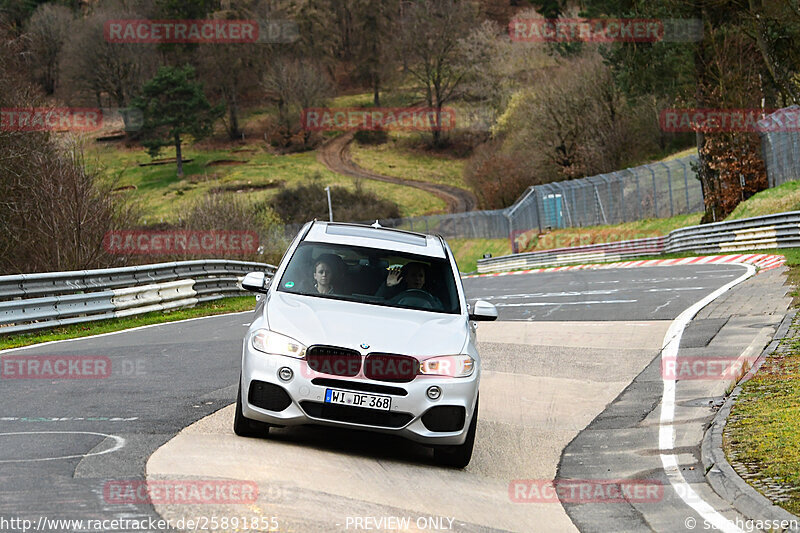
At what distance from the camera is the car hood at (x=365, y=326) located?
7836 millimetres

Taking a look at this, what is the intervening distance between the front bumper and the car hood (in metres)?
0.24

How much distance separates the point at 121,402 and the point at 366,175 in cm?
10301

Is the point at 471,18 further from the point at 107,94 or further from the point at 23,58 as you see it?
the point at 23,58

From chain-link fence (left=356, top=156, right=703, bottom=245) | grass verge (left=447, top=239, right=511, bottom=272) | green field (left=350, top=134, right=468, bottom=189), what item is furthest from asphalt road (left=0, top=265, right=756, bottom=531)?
green field (left=350, top=134, right=468, bottom=189)

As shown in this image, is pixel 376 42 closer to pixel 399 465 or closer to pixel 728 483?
pixel 399 465

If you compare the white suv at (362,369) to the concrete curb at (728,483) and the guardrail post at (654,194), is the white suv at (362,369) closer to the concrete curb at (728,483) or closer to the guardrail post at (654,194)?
the concrete curb at (728,483)

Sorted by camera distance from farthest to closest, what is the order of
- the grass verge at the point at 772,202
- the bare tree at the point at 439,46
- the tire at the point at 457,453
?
the bare tree at the point at 439,46 → the grass verge at the point at 772,202 → the tire at the point at 457,453

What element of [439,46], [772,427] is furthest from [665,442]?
[439,46]

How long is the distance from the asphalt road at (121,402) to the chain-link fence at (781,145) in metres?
18.0

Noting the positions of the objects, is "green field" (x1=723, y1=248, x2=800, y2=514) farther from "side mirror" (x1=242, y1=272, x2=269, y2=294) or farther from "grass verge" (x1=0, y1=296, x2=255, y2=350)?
"grass verge" (x1=0, y1=296, x2=255, y2=350)

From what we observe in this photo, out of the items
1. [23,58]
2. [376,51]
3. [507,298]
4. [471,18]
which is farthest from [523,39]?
[507,298]

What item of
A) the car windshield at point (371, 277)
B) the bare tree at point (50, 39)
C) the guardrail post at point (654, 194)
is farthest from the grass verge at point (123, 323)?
the bare tree at point (50, 39)

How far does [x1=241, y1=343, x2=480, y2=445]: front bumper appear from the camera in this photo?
25.2ft

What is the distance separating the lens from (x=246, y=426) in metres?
8.18
